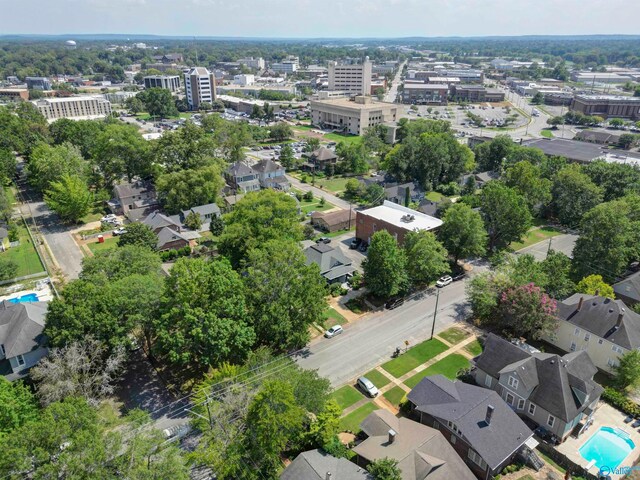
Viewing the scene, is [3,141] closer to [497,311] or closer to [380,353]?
[380,353]

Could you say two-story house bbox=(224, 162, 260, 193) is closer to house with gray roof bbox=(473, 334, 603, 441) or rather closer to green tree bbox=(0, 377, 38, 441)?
green tree bbox=(0, 377, 38, 441)

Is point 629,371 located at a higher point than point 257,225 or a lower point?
lower

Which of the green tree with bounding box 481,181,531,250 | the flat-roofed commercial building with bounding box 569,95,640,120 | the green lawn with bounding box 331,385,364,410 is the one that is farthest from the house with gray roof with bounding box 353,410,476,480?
the flat-roofed commercial building with bounding box 569,95,640,120

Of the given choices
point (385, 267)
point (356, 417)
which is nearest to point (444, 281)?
point (385, 267)

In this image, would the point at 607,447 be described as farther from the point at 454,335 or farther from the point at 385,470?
the point at 385,470

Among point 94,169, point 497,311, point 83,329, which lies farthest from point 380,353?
point 94,169

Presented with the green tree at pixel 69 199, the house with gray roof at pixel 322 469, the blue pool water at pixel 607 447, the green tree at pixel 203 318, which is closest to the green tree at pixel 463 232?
the blue pool water at pixel 607 447
